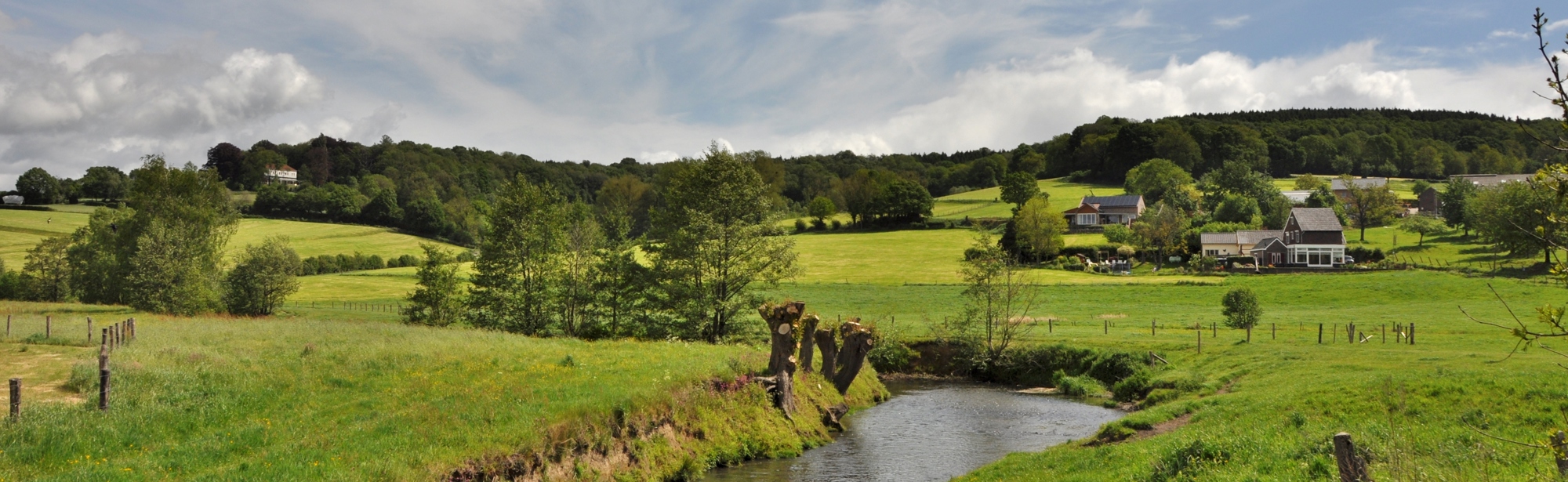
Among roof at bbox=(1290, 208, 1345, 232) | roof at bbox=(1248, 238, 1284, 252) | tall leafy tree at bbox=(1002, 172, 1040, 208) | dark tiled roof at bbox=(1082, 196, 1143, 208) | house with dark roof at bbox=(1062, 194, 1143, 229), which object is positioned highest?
tall leafy tree at bbox=(1002, 172, 1040, 208)

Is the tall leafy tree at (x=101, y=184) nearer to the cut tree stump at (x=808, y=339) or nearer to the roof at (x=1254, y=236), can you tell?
the cut tree stump at (x=808, y=339)

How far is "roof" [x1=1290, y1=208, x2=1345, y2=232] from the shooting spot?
322 ft

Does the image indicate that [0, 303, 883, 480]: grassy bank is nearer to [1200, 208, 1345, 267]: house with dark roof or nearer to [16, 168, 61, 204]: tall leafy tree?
[1200, 208, 1345, 267]: house with dark roof

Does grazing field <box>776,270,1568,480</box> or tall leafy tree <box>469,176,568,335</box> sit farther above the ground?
tall leafy tree <box>469,176,568,335</box>

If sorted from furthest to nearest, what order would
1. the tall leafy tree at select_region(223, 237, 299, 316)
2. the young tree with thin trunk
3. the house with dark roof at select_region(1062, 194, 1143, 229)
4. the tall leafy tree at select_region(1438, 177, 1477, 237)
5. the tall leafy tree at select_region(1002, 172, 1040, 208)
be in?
1. the tall leafy tree at select_region(1002, 172, 1040, 208)
2. the house with dark roof at select_region(1062, 194, 1143, 229)
3. the tall leafy tree at select_region(1438, 177, 1477, 237)
4. the tall leafy tree at select_region(223, 237, 299, 316)
5. the young tree with thin trunk

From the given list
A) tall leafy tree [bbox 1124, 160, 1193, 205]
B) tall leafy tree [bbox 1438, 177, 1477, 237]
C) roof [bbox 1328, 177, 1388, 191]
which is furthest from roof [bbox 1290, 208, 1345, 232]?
roof [bbox 1328, 177, 1388, 191]

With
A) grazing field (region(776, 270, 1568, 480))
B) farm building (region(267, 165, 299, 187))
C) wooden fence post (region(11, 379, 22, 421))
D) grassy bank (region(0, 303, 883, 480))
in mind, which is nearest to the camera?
grazing field (region(776, 270, 1568, 480))

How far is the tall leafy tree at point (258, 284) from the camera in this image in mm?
58219

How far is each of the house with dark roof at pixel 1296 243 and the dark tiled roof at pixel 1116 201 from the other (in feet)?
83.6

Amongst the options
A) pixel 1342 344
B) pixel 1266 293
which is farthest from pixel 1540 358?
pixel 1266 293

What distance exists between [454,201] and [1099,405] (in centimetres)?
14349

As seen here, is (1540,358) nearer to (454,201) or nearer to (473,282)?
(473,282)

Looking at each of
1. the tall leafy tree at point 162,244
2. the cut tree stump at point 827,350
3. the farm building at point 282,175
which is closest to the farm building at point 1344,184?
the cut tree stump at point 827,350

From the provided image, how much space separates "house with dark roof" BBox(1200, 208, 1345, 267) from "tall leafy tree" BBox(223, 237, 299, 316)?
9148 cm
